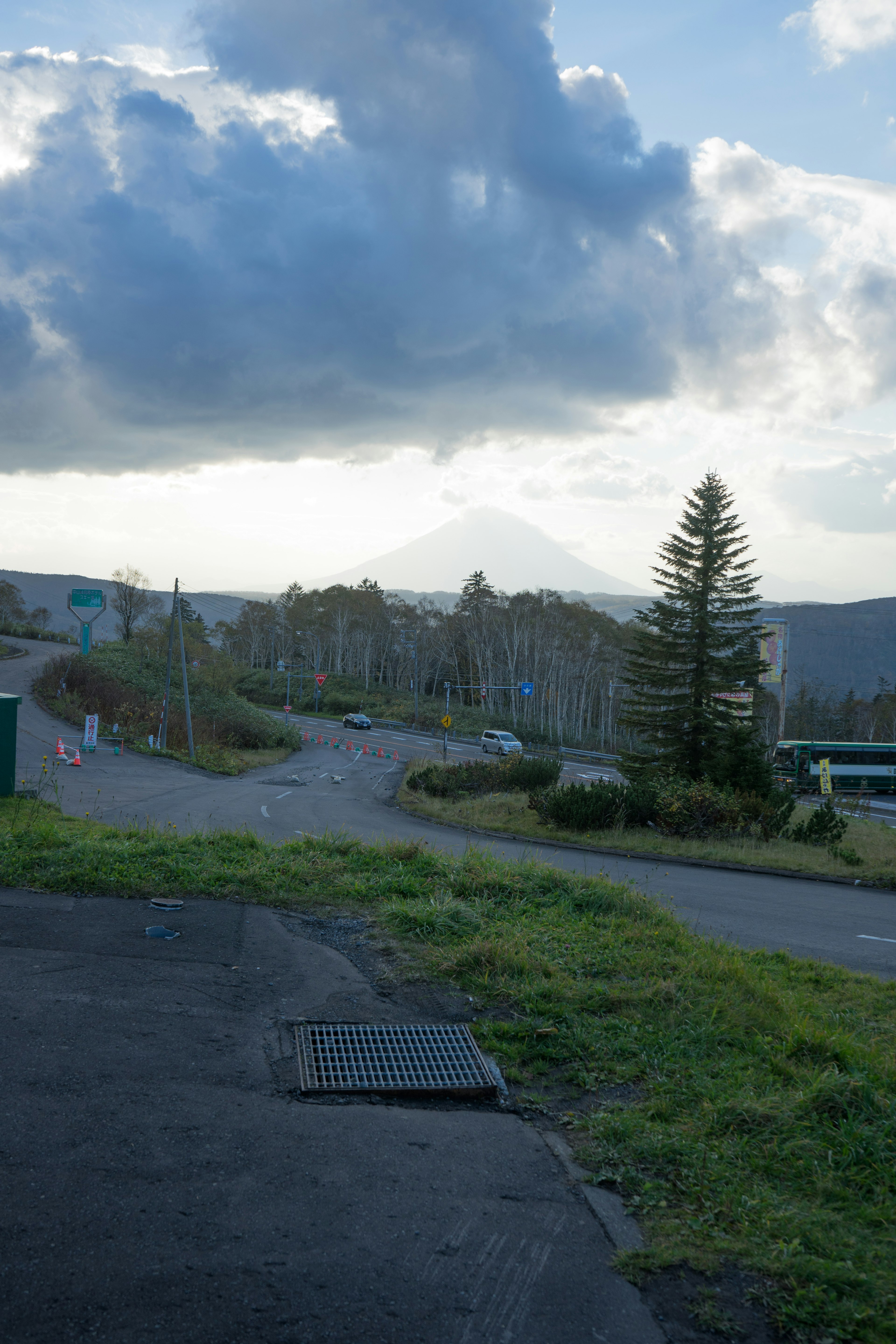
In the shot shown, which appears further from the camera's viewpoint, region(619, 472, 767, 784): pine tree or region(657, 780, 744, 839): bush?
region(619, 472, 767, 784): pine tree

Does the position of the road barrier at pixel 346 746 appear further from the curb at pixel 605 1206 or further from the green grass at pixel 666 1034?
the curb at pixel 605 1206

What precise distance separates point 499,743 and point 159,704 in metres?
22.0

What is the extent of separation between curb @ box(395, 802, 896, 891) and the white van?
3081 centimetres

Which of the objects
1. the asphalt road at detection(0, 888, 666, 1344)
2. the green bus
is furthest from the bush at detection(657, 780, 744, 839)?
the green bus

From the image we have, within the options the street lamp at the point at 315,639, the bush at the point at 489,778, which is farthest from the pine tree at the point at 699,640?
the street lamp at the point at 315,639

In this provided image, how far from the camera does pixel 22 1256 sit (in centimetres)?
306

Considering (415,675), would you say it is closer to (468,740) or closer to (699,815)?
(468,740)

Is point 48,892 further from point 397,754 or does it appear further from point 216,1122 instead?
point 397,754

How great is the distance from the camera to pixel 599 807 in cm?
2059

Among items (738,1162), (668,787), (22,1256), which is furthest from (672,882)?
(22,1256)

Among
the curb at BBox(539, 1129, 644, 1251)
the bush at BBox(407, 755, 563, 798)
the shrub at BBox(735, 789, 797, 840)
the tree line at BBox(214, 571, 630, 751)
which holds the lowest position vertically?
the bush at BBox(407, 755, 563, 798)

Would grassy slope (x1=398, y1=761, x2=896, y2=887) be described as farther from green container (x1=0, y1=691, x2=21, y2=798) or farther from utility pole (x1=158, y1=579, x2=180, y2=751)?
utility pole (x1=158, y1=579, x2=180, y2=751)

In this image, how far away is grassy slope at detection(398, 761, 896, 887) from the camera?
1598 cm

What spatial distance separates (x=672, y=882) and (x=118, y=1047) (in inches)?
437
